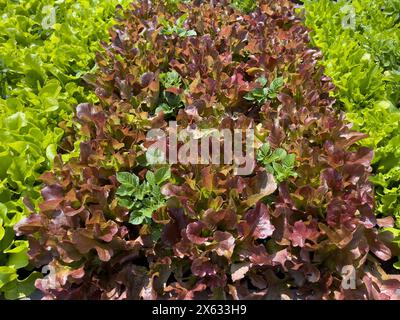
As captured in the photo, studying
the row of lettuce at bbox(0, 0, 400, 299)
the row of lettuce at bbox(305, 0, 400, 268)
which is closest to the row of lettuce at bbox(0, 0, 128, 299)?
the row of lettuce at bbox(0, 0, 400, 299)

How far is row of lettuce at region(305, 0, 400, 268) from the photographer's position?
2.71 meters

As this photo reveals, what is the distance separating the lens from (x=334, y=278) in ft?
6.81

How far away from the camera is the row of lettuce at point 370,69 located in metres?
2.71

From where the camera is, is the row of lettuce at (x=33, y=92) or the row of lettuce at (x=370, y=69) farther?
the row of lettuce at (x=370, y=69)

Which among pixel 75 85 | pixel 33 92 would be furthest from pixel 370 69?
pixel 33 92

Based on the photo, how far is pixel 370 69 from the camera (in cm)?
325

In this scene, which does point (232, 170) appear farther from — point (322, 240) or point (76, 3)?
point (76, 3)

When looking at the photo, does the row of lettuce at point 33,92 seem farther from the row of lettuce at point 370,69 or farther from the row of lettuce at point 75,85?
the row of lettuce at point 370,69

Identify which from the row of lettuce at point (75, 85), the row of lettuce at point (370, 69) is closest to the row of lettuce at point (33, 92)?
the row of lettuce at point (75, 85)

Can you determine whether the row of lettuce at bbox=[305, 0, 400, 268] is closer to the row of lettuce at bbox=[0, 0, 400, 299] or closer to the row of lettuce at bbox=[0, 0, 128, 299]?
the row of lettuce at bbox=[0, 0, 400, 299]

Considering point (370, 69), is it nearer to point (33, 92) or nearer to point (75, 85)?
point (75, 85)

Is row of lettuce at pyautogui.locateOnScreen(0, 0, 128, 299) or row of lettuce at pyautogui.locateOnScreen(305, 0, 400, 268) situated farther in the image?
row of lettuce at pyautogui.locateOnScreen(305, 0, 400, 268)

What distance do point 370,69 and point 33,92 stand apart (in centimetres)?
224
